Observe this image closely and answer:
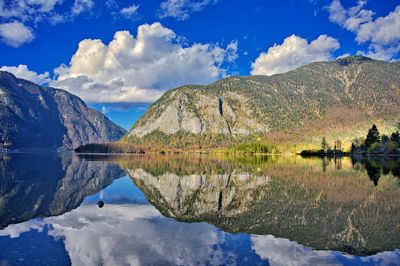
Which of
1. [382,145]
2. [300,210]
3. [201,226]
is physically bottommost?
[201,226]

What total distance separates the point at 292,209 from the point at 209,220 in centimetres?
845

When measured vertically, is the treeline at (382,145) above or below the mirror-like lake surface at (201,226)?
above

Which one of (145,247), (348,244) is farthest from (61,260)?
(348,244)

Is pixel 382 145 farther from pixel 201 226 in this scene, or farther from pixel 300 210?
pixel 201 226

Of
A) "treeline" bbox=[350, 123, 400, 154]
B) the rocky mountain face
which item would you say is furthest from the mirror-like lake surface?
"treeline" bbox=[350, 123, 400, 154]

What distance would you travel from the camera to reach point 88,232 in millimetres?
23703

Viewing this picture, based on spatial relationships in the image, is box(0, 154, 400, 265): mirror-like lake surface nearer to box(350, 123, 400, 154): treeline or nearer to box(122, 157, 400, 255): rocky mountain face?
box(122, 157, 400, 255): rocky mountain face

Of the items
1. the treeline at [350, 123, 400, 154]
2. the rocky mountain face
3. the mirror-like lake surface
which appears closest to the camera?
the mirror-like lake surface

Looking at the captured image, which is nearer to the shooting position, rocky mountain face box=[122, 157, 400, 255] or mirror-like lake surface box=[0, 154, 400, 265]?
mirror-like lake surface box=[0, 154, 400, 265]

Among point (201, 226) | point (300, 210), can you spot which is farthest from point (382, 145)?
point (201, 226)

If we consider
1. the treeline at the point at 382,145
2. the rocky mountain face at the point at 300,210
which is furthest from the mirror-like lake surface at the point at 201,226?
the treeline at the point at 382,145

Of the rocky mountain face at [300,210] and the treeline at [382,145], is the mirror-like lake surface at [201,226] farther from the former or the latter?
the treeline at [382,145]

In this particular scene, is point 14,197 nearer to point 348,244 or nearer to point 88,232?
point 88,232

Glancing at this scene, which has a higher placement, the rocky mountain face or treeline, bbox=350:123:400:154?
treeline, bbox=350:123:400:154
